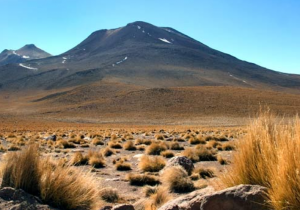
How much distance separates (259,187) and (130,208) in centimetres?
Answer: 223

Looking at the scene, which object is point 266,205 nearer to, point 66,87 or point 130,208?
point 130,208

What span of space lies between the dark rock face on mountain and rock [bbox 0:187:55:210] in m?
109

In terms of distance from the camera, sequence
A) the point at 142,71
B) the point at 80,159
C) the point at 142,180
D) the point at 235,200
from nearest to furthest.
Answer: the point at 235,200
the point at 142,180
the point at 80,159
the point at 142,71

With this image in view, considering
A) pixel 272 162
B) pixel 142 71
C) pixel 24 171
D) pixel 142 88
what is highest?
pixel 142 71

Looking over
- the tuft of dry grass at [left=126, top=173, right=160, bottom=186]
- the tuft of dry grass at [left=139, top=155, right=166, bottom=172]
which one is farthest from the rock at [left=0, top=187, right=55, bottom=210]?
the tuft of dry grass at [left=139, top=155, right=166, bottom=172]

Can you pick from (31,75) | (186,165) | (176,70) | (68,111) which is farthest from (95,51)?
(186,165)

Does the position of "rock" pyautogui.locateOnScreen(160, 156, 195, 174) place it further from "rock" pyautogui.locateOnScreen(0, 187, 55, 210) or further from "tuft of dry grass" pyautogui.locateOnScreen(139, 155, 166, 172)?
"rock" pyautogui.locateOnScreen(0, 187, 55, 210)

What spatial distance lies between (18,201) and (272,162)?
359 cm

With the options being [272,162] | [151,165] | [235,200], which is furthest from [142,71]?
[235,200]

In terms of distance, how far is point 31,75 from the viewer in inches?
5822

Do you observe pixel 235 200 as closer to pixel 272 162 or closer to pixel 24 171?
pixel 272 162

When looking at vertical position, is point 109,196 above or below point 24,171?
below

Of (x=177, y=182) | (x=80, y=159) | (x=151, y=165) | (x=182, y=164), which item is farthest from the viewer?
(x=80, y=159)

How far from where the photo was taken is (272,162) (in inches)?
157
